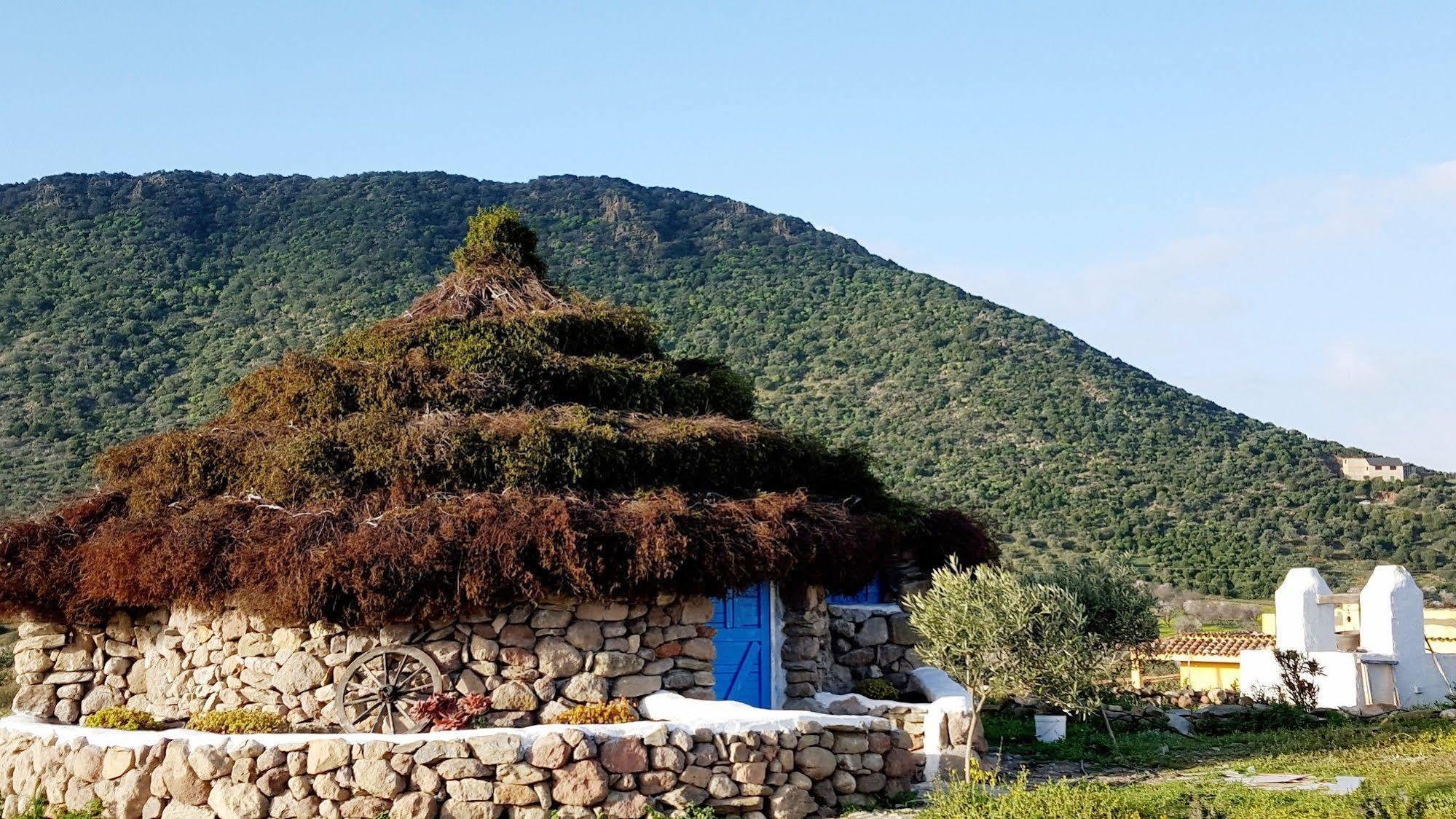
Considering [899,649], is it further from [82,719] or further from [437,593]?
[82,719]

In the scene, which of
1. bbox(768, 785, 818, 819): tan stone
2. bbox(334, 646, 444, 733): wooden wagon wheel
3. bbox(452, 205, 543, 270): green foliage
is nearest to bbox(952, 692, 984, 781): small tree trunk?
bbox(768, 785, 818, 819): tan stone

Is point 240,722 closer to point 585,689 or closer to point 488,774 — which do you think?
point 488,774

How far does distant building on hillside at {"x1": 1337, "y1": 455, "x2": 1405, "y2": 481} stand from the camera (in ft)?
Result: 145

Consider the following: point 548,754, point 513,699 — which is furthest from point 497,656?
point 548,754

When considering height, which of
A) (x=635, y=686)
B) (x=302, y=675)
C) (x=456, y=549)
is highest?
(x=456, y=549)

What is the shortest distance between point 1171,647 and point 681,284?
30662 mm

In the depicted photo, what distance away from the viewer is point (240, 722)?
13.9 m

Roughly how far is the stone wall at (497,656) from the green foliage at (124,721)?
42cm

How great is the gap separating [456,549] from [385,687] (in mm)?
1593

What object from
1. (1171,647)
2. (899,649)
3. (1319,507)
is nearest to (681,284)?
(1319,507)

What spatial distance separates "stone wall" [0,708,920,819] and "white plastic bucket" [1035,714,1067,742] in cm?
513

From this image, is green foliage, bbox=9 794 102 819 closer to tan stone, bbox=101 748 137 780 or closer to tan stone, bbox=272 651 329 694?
tan stone, bbox=101 748 137 780

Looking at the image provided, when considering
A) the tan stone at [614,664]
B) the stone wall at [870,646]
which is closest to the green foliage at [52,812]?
the tan stone at [614,664]

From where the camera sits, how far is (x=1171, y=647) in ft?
99.0
